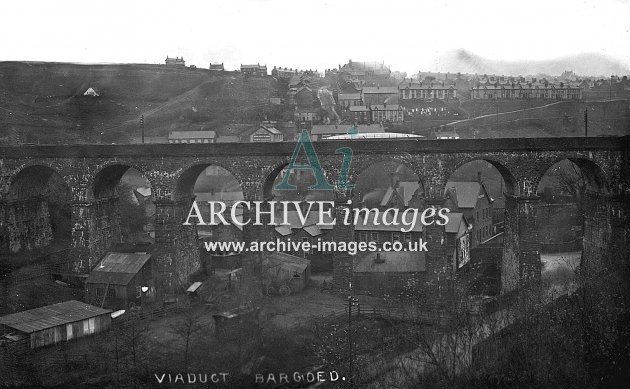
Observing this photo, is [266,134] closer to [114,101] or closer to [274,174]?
[274,174]

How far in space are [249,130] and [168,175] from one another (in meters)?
35.8

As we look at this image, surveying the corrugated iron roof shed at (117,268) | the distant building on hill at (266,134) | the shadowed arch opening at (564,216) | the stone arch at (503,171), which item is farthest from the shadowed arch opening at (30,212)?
the shadowed arch opening at (564,216)

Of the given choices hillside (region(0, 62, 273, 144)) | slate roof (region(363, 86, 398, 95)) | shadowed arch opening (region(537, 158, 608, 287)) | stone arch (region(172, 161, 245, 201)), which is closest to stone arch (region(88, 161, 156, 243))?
stone arch (region(172, 161, 245, 201))

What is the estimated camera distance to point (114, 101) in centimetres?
8544

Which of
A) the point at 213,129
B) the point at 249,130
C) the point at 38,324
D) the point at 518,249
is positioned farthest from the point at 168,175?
the point at 213,129

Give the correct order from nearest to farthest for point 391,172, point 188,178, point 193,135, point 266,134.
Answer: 1. point 188,178
2. point 391,172
3. point 266,134
4. point 193,135

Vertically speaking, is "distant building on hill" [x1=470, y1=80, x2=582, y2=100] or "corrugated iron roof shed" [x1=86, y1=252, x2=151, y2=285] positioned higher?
"distant building on hill" [x1=470, y1=80, x2=582, y2=100]

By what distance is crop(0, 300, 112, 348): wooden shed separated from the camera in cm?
2355

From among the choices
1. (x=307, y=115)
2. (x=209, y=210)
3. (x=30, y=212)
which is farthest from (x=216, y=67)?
(x=30, y=212)

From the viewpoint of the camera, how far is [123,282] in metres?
29.8

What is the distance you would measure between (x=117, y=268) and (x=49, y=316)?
19.2ft

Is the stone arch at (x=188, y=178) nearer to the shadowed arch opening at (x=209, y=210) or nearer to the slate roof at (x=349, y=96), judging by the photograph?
the shadowed arch opening at (x=209, y=210)

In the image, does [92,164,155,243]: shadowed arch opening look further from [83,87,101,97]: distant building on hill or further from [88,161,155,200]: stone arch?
[83,87,101,97]: distant building on hill

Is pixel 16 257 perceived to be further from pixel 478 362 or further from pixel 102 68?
pixel 102 68
